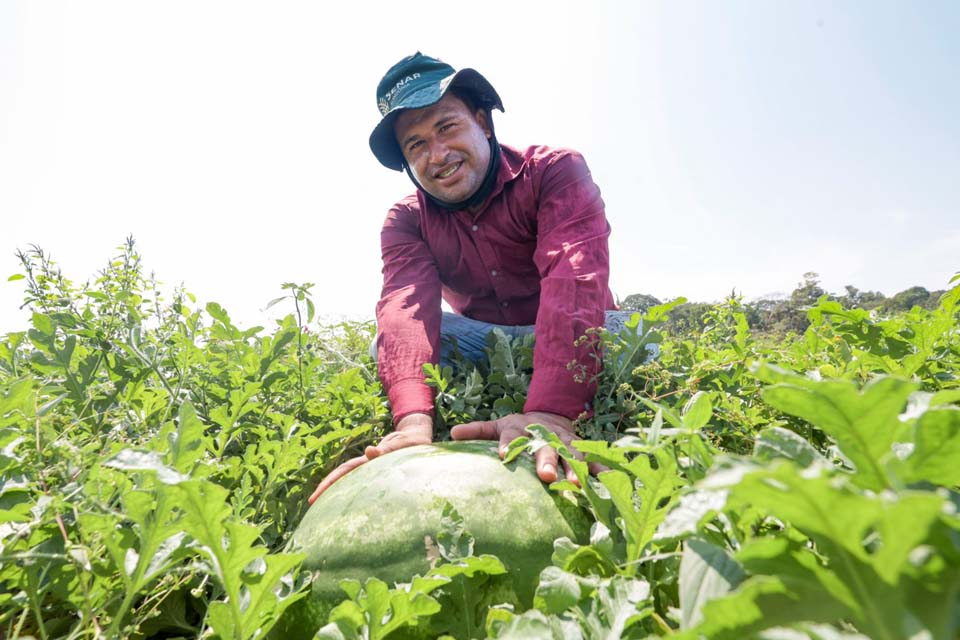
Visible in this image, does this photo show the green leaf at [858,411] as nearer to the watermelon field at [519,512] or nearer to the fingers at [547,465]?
the watermelon field at [519,512]

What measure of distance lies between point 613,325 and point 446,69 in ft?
6.44

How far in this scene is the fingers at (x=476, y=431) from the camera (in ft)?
6.84

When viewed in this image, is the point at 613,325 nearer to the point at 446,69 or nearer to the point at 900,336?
the point at 900,336

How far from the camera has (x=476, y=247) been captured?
3.66 m

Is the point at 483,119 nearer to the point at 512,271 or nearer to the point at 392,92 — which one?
the point at 392,92

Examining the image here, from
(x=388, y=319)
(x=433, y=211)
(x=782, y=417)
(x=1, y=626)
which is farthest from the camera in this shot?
(x=433, y=211)

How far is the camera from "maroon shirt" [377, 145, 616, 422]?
7.82ft

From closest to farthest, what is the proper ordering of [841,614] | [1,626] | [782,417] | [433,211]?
[841,614], [1,626], [782,417], [433,211]

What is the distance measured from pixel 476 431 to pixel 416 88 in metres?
2.25

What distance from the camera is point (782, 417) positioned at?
1743 mm

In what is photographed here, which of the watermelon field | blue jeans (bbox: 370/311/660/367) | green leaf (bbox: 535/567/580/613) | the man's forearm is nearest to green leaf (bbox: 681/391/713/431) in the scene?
the watermelon field

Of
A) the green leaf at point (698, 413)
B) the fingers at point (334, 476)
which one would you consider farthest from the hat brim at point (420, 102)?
the green leaf at point (698, 413)

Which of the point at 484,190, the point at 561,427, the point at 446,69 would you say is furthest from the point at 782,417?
the point at 446,69

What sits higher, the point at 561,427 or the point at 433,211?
the point at 433,211
